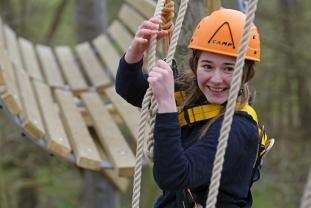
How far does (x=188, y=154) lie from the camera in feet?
5.84

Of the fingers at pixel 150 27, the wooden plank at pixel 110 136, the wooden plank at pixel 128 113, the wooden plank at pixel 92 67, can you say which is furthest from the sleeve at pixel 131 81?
the wooden plank at pixel 92 67

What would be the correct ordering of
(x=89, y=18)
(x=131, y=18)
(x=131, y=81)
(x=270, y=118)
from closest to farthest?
(x=131, y=81) → (x=131, y=18) → (x=89, y=18) → (x=270, y=118)

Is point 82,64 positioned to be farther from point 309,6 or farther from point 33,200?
point 33,200

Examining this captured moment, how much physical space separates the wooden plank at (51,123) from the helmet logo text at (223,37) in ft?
5.34

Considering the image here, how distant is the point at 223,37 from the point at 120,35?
314cm

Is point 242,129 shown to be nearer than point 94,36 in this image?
Yes

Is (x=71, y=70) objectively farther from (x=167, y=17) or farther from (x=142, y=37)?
(x=142, y=37)

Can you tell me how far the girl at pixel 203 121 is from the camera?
1.71 m

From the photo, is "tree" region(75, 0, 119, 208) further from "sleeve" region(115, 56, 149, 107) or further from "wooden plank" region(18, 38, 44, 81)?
"sleeve" region(115, 56, 149, 107)

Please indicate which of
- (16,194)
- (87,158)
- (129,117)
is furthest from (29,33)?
(87,158)

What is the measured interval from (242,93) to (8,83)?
1.84m

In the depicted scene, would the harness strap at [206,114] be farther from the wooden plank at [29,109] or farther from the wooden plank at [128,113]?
the wooden plank at [128,113]

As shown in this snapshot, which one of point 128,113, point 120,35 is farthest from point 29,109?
point 120,35

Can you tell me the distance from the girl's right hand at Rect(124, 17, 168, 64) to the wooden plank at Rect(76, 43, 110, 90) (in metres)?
2.65
